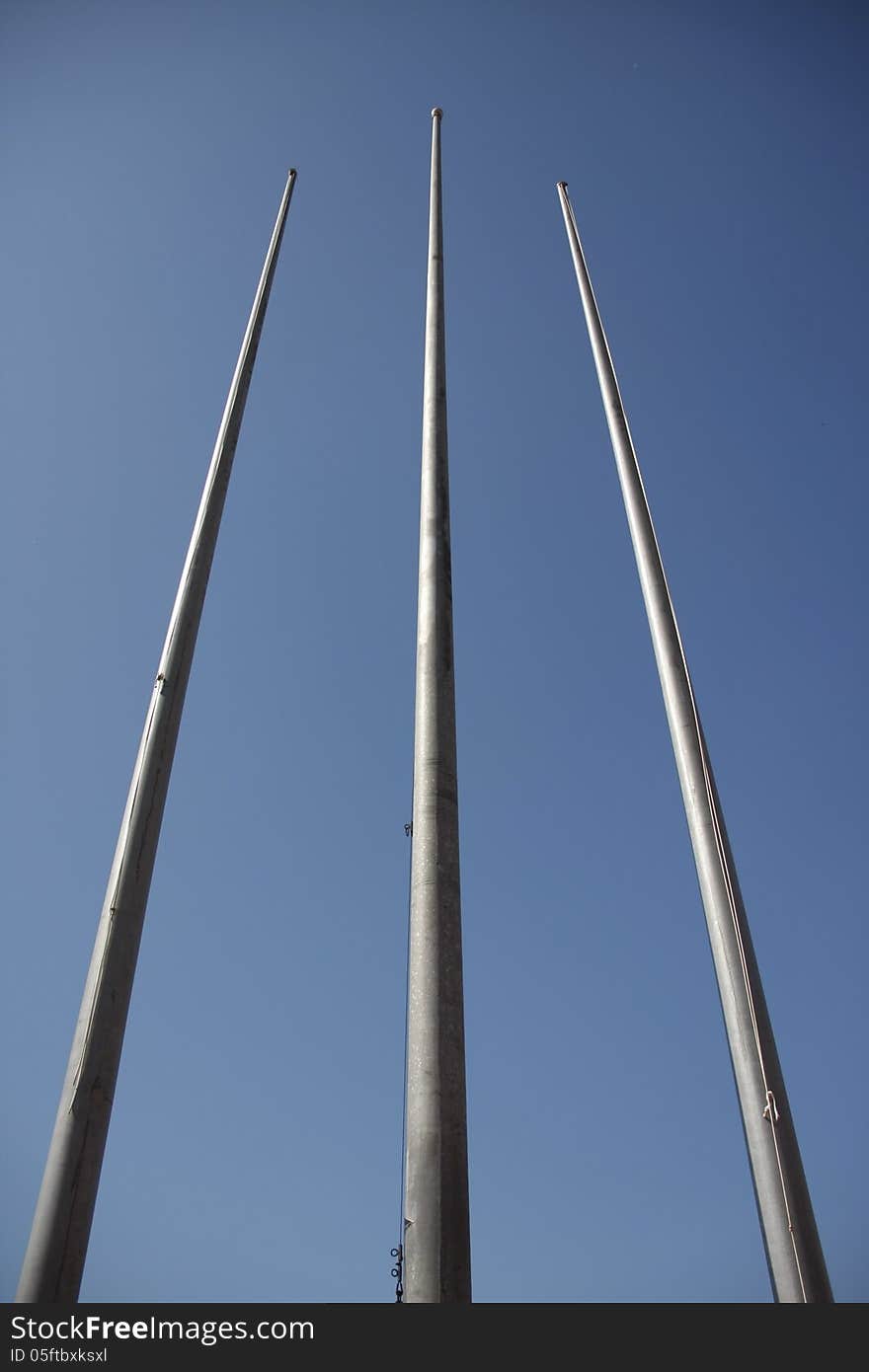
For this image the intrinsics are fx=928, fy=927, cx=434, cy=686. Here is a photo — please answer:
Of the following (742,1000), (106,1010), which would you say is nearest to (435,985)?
(106,1010)

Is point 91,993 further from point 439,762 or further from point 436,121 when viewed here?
point 436,121

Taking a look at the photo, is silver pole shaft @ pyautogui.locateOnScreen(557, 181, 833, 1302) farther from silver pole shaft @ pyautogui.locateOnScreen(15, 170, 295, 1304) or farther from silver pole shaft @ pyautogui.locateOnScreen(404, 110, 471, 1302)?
silver pole shaft @ pyautogui.locateOnScreen(15, 170, 295, 1304)

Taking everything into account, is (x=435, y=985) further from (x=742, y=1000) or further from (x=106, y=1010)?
(x=742, y=1000)

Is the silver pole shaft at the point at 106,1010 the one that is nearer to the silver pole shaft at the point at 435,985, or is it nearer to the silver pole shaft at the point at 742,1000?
the silver pole shaft at the point at 435,985

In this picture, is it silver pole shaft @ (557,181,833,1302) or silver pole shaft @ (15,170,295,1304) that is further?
silver pole shaft @ (557,181,833,1302)

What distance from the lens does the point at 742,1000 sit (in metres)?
8.09

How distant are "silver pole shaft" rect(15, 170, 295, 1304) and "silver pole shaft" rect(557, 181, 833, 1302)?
199 inches

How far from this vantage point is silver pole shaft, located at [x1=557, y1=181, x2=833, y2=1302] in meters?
6.96

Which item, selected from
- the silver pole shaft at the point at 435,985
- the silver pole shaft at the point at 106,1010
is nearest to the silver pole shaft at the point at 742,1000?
the silver pole shaft at the point at 435,985

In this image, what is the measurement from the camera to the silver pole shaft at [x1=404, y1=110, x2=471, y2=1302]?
19.9ft

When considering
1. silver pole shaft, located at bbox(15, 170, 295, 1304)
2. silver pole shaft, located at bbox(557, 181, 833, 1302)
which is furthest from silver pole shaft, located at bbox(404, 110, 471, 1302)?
silver pole shaft, located at bbox(557, 181, 833, 1302)
